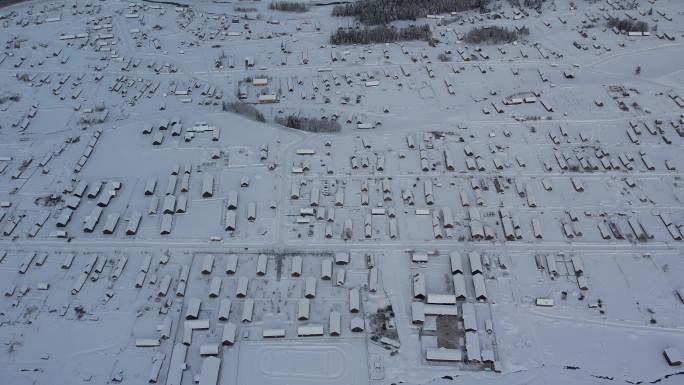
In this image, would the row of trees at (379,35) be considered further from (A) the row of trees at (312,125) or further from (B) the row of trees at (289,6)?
(A) the row of trees at (312,125)

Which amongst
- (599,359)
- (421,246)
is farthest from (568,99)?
(599,359)

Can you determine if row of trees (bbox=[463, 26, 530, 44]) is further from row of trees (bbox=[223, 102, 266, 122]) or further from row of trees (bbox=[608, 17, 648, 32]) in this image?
→ row of trees (bbox=[223, 102, 266, 122])

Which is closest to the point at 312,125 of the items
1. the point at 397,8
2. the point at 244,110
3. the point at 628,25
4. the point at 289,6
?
the point at 244,110

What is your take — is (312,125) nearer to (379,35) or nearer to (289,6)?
(379,35)

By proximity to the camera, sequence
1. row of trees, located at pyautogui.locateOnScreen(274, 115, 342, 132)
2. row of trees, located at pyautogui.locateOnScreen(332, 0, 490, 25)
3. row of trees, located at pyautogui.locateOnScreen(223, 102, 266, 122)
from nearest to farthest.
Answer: row of trees, located at pyautogui.locateOnScreen(274, 115, 342, 132) < row of trees, located at pyautogui.locateOnScreen(223, 102, 266, 122) < row of trees, located at pyautogui.locateOnScreen(332, 0, 490, 25)

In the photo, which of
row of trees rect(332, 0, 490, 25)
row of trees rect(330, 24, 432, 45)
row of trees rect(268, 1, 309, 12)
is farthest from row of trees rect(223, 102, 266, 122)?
row of trees rect(268, 1, 309, 12)

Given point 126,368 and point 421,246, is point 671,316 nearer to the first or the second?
point 421,246
